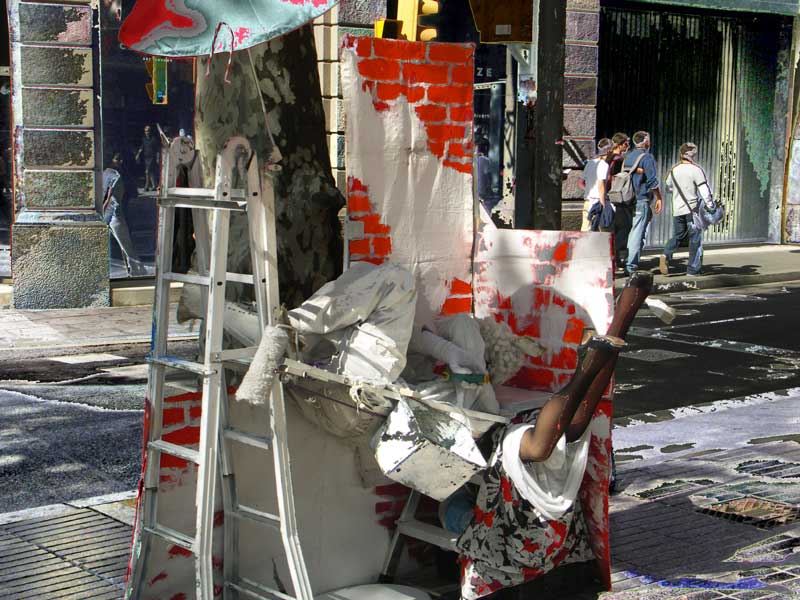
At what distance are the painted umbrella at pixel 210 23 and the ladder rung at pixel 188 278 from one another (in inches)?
28.7

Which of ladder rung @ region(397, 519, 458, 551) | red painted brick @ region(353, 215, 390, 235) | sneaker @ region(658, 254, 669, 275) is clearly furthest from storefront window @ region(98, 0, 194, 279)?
ladder rung @ region(397, 519, 458, 551)

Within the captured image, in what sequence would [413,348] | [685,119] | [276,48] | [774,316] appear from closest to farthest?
[413,348], [276,48], [774,316], [685,119]

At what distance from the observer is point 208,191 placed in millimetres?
4031

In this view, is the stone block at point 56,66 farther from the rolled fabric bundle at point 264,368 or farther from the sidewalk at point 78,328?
the rolled fabric bundle at point 264,368

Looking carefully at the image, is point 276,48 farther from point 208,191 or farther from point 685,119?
point 685,119

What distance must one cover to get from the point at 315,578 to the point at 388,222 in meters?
1.46

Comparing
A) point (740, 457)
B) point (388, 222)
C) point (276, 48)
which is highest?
point (276, 48)

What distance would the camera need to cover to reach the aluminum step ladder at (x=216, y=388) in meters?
3.98

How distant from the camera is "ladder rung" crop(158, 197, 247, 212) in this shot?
395 centimetres

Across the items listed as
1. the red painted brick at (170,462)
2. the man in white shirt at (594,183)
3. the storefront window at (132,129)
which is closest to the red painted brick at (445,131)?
the red painted brick at (170,462)

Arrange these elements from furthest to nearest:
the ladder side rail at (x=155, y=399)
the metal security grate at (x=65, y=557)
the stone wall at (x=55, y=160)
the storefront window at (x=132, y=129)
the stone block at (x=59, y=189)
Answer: the storefront window at (x=132, y=129)
the stone block at (x=59, y=189)
the stone wall at (x=55, y=160)
the metal security grate at (x=65, y=557)
the ladder side rail at (x=155, y=399)

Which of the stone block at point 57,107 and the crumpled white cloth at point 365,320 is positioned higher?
the stone block at point 57,107

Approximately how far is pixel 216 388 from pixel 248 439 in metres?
0.23

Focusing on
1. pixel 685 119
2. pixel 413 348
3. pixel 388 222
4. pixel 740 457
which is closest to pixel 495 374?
pixel 413 348
